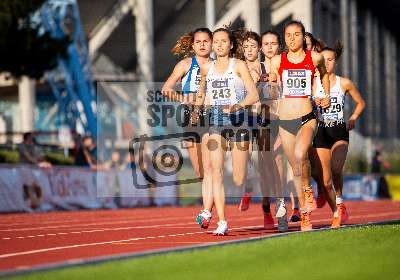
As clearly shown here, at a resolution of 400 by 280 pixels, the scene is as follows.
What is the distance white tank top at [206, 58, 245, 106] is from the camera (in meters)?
12.7

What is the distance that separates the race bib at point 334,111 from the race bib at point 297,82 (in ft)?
6.75

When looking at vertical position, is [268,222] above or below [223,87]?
below

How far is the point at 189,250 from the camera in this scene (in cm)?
985

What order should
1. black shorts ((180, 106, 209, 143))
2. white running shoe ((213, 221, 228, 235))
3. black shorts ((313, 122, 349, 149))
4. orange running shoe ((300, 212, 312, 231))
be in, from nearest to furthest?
white running shoe ((213, 221, 228, 235)) < black shorts ((180, 106, 209, 143)) < orange running shoe ((300, 212, 312, 231)) < black shorts ((313, 122, 349, 149))

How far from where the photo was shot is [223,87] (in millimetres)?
12664

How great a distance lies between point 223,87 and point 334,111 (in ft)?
9.43

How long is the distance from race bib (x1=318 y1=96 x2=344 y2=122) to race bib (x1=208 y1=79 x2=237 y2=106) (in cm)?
269

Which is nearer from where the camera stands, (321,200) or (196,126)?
(196,126)

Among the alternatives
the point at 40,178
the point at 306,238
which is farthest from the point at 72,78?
the point at 306,238

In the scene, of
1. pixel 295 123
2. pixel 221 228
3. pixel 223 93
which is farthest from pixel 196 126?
pixel 221 228

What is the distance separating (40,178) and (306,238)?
1552 centimetres

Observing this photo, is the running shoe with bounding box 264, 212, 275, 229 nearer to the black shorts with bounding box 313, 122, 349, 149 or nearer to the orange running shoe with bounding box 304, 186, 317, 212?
the black shorts with bounding box 313, 122, 349, 149

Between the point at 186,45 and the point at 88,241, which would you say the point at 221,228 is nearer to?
the point at 88,241

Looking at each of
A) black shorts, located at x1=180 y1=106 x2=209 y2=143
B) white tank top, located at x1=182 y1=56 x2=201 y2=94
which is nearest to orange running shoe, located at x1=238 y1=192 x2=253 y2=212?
black shorts, located at x1=180 y1=106 x2=209 y2=143
